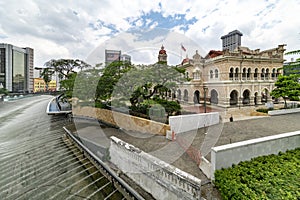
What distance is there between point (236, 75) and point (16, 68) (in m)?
55.7

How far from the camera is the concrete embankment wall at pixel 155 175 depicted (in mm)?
3713

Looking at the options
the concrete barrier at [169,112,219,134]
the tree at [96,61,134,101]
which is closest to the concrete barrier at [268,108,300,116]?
the concrete barrier at [169,112,219,134]

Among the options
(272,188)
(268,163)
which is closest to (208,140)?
(268,163)

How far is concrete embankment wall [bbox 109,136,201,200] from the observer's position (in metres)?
3.71

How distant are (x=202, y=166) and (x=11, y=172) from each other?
6.51 m

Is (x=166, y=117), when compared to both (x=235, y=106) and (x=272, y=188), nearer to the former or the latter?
(x=272, y=188)

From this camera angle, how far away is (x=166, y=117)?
9930 mm

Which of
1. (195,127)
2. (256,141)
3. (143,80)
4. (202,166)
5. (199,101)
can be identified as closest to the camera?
(256,141)

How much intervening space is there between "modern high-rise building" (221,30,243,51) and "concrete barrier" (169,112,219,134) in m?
21.5

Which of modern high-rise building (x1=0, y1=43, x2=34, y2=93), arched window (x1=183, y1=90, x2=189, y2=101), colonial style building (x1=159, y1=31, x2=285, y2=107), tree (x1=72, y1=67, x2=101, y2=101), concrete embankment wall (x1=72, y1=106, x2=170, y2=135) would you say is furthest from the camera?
modern high-rise building (x1=0, y1=43, x2=34, y2=93)

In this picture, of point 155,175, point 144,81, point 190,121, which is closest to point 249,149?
point 155,175

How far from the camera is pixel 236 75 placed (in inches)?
647

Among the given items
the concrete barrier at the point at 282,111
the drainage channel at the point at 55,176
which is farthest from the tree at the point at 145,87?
the concrete barrier at the point at 282,111

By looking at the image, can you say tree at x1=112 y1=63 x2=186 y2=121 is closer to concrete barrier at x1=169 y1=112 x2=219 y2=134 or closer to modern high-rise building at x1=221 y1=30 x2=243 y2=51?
concrete barrier at x1=169 y1=112 x2=219 y2=134
